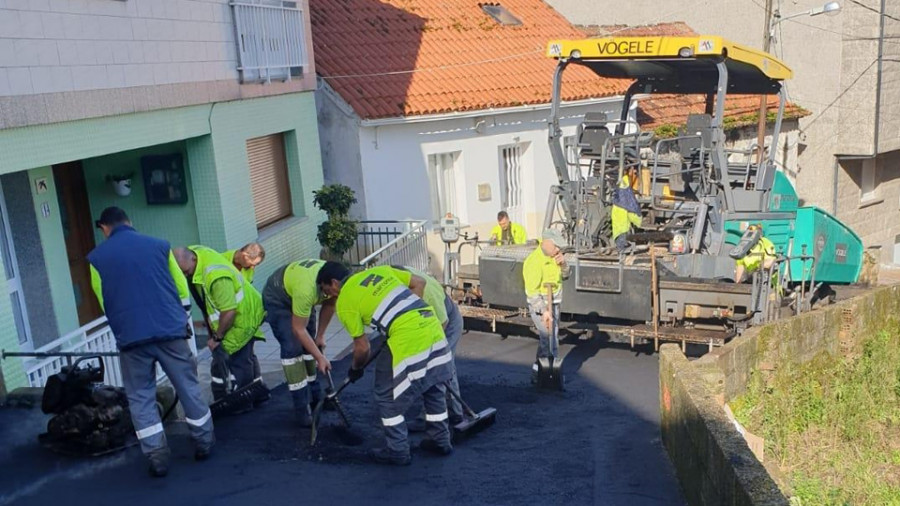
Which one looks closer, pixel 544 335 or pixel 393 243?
pixel 544 335

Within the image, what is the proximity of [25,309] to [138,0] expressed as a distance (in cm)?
318

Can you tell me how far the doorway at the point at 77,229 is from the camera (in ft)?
32.2

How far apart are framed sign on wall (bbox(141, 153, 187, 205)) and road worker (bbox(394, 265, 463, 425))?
4.34m

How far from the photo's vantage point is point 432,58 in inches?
604

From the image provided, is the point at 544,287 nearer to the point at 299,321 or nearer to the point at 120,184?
the point at 299,321

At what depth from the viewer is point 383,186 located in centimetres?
1382

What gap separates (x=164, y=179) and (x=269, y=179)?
74.7 inches

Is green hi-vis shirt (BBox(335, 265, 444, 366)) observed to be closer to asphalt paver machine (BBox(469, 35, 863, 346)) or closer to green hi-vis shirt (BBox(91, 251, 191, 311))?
green hi-vis shirt (BBox(91, 251, 191, 311))

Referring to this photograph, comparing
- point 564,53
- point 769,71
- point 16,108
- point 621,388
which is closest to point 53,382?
point 16,108

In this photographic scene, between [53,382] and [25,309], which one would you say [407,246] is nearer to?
[25,309]

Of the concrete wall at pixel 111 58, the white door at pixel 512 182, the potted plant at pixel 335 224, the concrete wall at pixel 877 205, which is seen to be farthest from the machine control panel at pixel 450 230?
the concrete wall at pixel 877 205

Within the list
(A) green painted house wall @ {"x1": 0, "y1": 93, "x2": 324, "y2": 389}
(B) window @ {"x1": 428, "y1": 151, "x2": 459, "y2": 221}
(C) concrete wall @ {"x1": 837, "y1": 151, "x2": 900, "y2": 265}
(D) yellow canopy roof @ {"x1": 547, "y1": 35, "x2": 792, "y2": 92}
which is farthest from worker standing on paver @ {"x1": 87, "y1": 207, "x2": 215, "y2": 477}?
(C) concrete wall @ {"x1": 837, "y1": 151, "x2": 900, "y2": 265}

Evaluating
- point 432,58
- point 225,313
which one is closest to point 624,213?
point 225,313

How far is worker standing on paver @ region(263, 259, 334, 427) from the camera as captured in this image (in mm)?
6391
